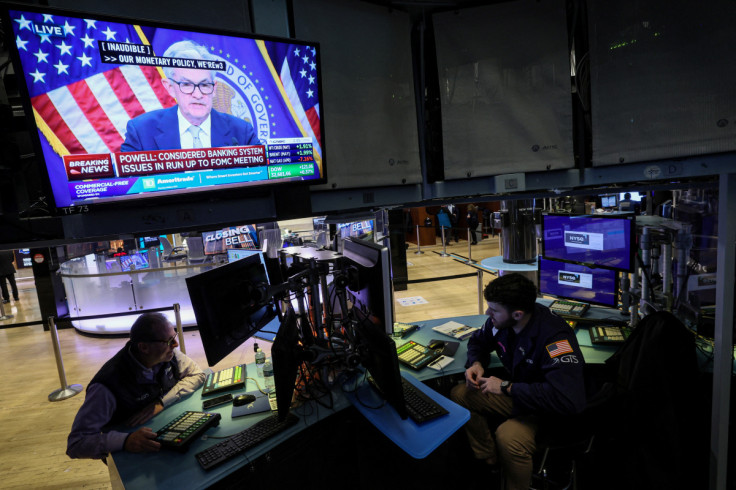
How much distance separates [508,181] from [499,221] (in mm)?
2346

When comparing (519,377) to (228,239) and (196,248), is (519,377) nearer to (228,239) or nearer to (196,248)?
(196,248)

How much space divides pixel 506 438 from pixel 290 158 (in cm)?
178

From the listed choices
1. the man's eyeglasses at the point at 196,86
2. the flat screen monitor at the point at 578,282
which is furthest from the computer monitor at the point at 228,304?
the flat screen monitor at the point at 578,282

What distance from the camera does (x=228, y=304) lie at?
202 cm

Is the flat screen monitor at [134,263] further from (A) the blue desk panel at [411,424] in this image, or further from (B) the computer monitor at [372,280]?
(A) the blue desk panel at [411,424]

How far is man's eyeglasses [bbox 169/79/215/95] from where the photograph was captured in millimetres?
1638

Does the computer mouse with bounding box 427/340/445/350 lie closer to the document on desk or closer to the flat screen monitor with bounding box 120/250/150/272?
the document on desk

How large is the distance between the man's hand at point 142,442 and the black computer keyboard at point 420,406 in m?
1.13

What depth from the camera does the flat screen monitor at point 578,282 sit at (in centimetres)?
277

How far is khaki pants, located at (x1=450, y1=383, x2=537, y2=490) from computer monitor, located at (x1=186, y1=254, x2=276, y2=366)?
1.35 metres

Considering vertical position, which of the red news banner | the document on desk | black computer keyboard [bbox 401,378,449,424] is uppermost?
the red news banner

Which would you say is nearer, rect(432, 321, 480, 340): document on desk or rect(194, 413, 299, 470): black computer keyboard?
rect(194, 413, 299, 470): black computer keyboard

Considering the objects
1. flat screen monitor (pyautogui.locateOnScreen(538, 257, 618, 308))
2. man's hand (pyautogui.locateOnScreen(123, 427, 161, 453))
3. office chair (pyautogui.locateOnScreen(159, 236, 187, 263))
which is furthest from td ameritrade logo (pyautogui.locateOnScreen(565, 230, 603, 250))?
office chair (pyautogui.locateOnScreen(159, 236, 187, 263))

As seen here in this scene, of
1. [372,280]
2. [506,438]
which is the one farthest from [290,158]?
[506,438]
